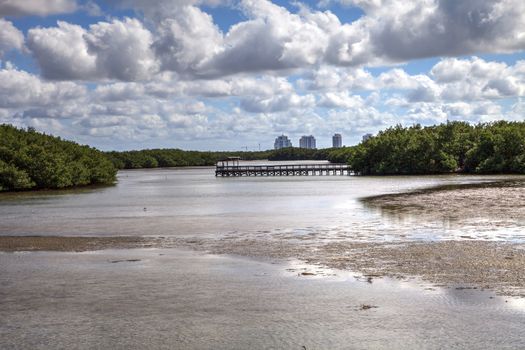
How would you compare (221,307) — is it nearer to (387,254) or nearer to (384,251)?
(387,254)

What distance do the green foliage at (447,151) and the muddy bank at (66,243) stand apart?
317 feet

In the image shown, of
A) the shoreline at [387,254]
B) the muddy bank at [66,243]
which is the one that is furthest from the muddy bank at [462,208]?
the muddy bank at [66,243]

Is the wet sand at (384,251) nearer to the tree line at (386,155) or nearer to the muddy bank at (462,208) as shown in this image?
the muddy bank at (462,208)

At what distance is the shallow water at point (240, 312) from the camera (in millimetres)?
12578

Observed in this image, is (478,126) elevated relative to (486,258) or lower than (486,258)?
elevated

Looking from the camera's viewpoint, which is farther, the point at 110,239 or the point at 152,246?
the point at 110,239

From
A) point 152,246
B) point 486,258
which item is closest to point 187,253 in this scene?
point 152,246

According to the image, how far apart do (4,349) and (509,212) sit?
33.5 metres

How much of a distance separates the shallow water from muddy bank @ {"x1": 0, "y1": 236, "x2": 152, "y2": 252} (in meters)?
6.77

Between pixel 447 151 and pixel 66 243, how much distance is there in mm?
112166

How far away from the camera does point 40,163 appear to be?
3558 inches

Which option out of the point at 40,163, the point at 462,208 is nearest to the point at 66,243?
the point at 462,208

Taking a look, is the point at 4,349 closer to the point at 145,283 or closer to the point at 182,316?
the point at 182,316

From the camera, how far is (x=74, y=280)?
19234 mm
